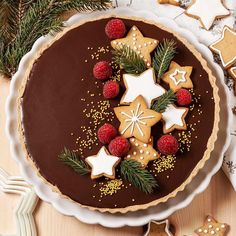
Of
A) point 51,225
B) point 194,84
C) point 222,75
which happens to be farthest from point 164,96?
point 51,225

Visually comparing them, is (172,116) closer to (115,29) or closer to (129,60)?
(129,60)

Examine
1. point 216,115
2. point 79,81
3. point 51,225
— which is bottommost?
point 51,225

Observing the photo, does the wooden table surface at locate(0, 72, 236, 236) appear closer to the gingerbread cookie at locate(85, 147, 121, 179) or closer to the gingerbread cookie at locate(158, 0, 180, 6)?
the gingerbread cookie at locate(85, 147, 121, 179)

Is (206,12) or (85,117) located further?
(206,12)

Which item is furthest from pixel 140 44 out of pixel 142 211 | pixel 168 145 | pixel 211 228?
pixel 211 228

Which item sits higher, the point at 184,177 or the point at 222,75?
the point at 222,75

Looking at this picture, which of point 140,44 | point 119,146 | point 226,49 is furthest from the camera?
point 226,49

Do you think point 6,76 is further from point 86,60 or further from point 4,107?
point 86,60
